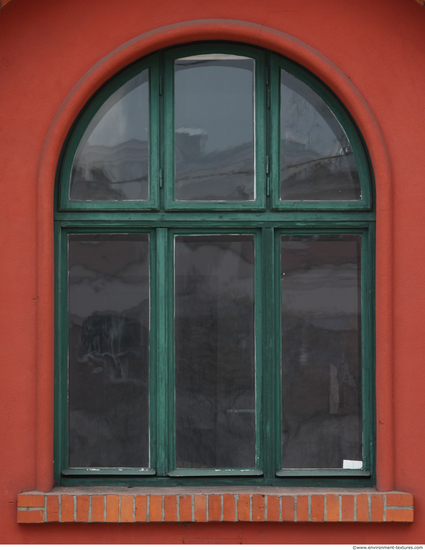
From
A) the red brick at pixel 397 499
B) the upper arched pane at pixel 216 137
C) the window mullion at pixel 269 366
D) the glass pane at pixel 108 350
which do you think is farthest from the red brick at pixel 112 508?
the upper arched pane at pixel 216 137

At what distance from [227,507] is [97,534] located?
0.80 meters

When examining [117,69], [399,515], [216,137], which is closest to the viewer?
[399,515]

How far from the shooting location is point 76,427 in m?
3.56

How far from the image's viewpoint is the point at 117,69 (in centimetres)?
352

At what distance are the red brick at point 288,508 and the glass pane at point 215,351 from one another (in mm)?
310

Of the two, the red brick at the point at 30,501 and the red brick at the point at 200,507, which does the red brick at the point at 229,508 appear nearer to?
the red brick at the point at 200,507

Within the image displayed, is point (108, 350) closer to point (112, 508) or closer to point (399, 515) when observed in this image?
point (112, 508)

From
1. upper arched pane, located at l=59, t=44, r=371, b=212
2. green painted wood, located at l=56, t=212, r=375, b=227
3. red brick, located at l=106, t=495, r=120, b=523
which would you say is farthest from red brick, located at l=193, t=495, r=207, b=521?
upper arched pane, located at l=59, t=44, r=371, b=212

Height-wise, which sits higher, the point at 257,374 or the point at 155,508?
the point at 257,374

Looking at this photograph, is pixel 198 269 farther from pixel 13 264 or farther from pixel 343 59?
pixel 343 59

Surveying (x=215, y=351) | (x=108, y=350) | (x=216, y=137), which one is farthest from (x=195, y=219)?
(x=108, y=350)

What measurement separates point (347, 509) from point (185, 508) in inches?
37.8

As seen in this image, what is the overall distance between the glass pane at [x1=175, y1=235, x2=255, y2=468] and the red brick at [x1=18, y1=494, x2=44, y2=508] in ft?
2.78

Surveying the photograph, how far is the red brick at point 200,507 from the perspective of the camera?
11.1 ft
